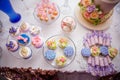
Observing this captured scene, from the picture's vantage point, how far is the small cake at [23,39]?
3.97ft

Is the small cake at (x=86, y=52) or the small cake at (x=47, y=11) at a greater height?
the small cake at (x=47, y=11)

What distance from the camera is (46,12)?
1.28 meters

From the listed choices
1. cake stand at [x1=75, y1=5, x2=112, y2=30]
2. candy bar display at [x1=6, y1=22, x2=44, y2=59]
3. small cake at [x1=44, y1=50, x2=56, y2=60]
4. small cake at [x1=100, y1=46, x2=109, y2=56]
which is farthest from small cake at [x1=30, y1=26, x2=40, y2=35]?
small cake at [x1=100, y1=46, x2=109, y2=56]

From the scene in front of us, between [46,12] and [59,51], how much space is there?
21 centimetres

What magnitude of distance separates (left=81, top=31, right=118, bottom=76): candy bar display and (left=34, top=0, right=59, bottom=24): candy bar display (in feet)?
0.65

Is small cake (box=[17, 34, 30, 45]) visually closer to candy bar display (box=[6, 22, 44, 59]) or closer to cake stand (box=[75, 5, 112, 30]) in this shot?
candy bar display (box=[6, 22, 44, 59])

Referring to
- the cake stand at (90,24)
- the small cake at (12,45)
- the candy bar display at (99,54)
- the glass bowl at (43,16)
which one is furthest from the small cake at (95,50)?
the small cake at (12,45)

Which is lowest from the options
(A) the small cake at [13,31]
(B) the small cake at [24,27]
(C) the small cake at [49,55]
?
(C) the small cake at [49,55]

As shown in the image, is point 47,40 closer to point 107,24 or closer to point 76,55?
point 76,55

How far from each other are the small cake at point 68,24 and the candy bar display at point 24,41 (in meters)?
0.12

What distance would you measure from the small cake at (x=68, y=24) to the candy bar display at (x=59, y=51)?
0.05 metres

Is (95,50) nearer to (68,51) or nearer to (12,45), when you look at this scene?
(68,51)

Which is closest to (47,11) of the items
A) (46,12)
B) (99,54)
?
(46,12)

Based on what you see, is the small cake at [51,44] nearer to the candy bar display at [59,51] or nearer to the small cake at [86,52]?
the candy bar display at [59,51]
